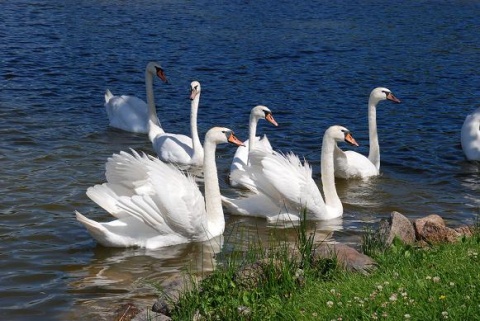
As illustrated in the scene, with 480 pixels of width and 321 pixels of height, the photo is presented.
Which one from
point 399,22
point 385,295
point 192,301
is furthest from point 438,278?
point 399,22

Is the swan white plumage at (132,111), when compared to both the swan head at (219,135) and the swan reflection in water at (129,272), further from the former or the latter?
the swan reflection in water at (129,272)

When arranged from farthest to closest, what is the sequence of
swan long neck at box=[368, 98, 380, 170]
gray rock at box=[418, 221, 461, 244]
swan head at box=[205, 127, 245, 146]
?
1. swan long neck at box=[368, 98, 380, 170]
2. swan head at box=[205, 127, 245, 146]
3. gray rock at box=[418, 221, 461, 244]

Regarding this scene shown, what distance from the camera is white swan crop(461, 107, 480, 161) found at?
13.3 m

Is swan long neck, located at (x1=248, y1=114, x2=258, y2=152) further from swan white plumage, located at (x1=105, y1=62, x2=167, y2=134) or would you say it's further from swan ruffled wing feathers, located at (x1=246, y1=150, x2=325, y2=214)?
swan white plumage, located at (x1=105, y1=62, x2=167, y2=134)

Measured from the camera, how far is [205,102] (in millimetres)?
16047

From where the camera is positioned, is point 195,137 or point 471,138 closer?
point 195,137

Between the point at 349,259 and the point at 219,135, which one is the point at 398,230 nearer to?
the point at 349,259

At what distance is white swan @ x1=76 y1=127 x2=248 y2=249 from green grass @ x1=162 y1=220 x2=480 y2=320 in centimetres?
198

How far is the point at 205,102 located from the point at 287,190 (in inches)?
239

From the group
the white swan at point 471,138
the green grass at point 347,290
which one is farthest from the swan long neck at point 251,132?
the green grass at point 347,290

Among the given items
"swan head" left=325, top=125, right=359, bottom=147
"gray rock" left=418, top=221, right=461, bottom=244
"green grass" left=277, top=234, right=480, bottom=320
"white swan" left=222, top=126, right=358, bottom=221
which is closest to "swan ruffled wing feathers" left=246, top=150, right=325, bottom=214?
"white swan" left=222, top=126, right=358, bottom=221

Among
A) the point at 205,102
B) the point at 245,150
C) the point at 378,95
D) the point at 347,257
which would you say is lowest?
the point at 347,257

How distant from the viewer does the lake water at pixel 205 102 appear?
29.7 feet

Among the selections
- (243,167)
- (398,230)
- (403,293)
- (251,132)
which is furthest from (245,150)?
(403,293)
